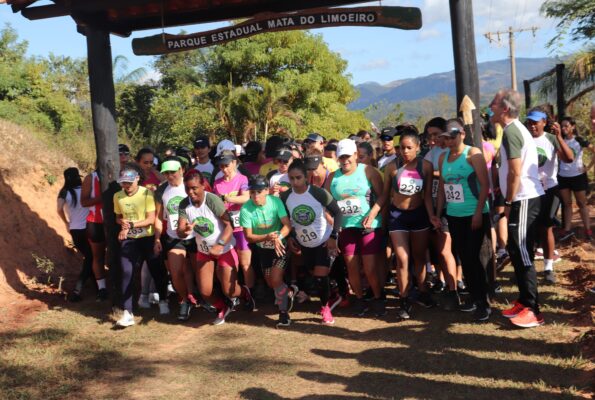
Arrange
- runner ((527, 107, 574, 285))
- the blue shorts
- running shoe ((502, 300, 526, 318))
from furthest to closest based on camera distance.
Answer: runner ((527, 107, 574, 285)) < the blue shorts < running shoe ((502, 300, 526, 318))

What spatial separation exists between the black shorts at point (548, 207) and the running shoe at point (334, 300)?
279cm

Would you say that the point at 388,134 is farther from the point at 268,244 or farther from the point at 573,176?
the point at 573,176

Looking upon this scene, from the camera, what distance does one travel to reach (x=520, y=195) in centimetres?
611

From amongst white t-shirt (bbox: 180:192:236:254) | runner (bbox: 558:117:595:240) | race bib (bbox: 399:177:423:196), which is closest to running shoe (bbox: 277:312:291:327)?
white t-shirt (bbox: 180:192:236:254)

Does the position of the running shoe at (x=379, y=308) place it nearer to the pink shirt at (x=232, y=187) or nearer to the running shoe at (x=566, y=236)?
the pink shirt at (x=232, y=187)

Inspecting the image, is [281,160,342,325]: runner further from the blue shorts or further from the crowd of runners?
the blue shorts

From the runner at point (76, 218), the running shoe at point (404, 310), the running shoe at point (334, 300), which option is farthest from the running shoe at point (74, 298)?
the running shoe at point (404, 310)

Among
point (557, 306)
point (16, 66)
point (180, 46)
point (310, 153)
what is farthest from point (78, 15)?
point (16, 66)

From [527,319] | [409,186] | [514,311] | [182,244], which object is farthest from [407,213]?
[182,244]

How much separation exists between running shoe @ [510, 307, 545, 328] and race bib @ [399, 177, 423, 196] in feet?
5.58

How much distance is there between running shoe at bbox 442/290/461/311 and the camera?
701cm

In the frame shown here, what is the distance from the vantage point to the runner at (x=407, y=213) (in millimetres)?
6871

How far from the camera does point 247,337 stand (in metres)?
6.78

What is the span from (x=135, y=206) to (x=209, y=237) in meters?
1.06
